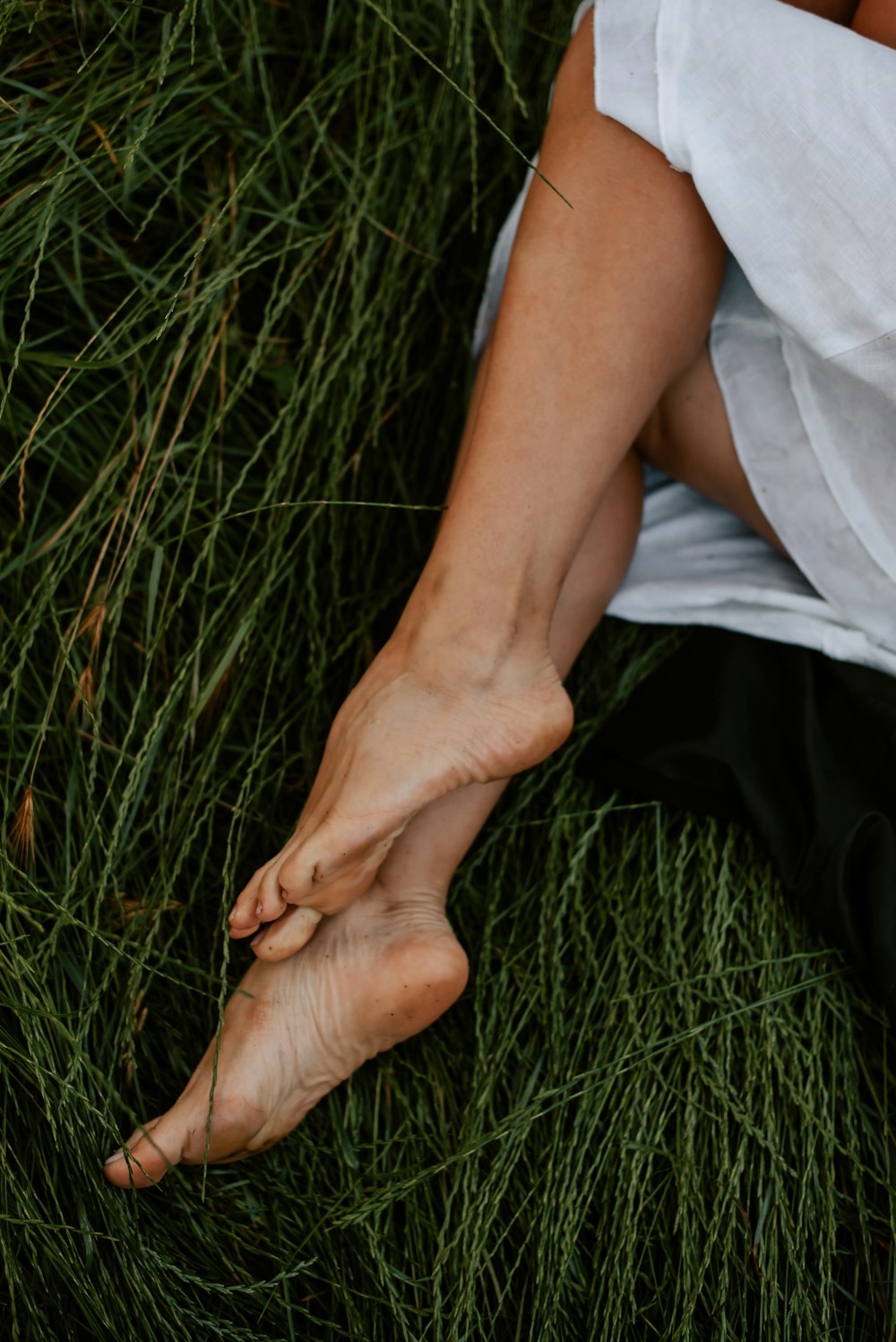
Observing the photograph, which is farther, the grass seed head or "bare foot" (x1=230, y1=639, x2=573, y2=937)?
the grass seed head

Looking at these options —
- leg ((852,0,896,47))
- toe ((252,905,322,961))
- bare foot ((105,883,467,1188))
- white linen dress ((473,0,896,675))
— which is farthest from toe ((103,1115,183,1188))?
leg ((852,0,896,47))

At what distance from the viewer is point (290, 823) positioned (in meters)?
0.91

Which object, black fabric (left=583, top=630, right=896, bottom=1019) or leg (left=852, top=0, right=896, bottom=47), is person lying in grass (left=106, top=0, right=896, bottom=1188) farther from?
black fabric (left=583, top=630, right=896, bottom=1019)

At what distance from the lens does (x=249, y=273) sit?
0.96 m

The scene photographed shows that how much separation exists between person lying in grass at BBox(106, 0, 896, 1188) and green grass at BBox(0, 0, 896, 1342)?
0.08 metres

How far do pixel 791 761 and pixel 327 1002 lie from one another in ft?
1.40

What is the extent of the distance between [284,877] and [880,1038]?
516mm

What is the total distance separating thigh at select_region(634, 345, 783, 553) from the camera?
2.71 feet

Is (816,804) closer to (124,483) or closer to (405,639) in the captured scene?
(405,639)

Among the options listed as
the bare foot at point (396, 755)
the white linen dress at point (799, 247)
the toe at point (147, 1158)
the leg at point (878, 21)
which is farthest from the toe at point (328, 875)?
the leg at point (878, 21)

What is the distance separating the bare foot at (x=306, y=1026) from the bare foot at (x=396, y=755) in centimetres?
5

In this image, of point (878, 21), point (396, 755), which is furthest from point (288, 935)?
point (878, 21)

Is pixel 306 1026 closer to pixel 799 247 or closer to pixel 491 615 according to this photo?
pixel 491 615

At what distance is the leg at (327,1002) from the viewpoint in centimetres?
73
